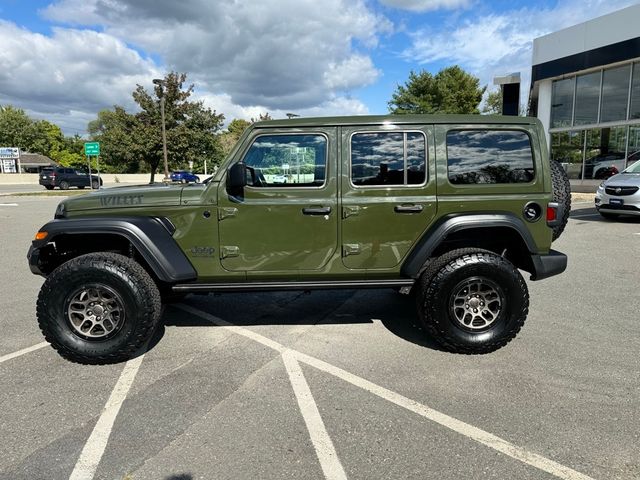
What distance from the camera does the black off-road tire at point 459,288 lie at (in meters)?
3.62

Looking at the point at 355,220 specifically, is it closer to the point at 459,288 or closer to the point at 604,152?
the point at 459,288

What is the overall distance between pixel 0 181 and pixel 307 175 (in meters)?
51.6

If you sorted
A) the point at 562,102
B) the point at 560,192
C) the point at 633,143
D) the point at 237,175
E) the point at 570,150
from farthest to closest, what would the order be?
1. the point at 562,102
2. the point at 570,150
3. the point at 633,143
4. the point at 560,192
5. the point at 237,175

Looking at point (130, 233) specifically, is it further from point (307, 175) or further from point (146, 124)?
point (146, 124)

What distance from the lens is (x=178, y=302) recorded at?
520 cm

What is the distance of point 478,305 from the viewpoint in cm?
371

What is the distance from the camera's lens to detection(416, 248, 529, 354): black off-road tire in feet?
11.9

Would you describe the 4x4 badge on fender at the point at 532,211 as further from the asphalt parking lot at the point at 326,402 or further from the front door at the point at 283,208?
the front door at the point at 283,208

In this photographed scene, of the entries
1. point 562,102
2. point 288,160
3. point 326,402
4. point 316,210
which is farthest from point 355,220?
point 562,102

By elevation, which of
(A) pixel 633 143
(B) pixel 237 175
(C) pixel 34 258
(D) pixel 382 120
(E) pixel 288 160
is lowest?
(C) pixel 34 258

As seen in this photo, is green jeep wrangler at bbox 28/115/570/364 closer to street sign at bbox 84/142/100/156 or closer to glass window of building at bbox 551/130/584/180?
glass window of building at bbox 551/130/584/180

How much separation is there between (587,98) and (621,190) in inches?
473

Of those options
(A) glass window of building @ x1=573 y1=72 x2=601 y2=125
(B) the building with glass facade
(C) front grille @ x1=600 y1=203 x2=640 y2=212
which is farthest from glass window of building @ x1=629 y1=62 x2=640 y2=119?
(C) front grille @ x1=600 y1=203 x2=640 y2=212

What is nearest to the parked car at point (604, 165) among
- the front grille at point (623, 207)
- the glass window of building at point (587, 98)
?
the glass window of building at point (587, 98)
